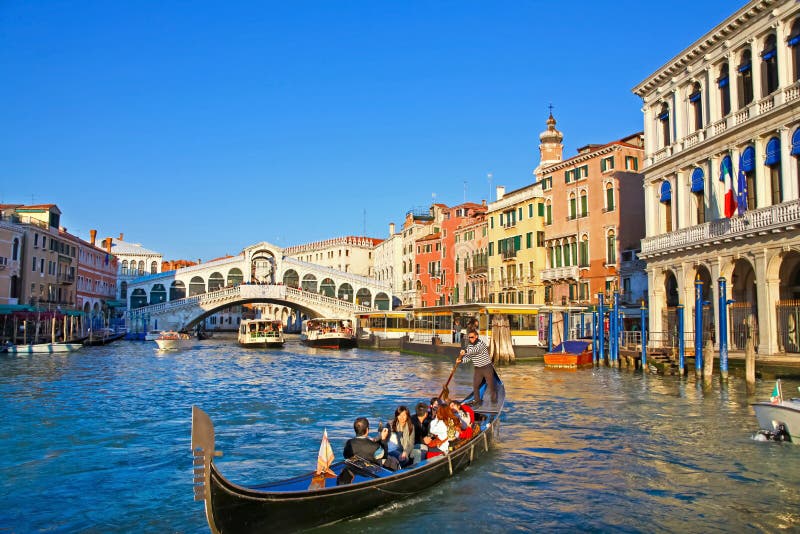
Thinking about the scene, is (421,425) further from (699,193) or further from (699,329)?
(699,193)

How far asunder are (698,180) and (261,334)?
83.4 feet

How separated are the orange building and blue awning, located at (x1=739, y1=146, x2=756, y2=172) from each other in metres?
8.28

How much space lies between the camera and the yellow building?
33219mm

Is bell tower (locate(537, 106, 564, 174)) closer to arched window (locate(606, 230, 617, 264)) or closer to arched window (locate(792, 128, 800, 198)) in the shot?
arched window (locate(606, 230, 617, 264))

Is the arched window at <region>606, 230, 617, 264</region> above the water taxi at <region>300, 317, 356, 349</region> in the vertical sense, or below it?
Answer: above

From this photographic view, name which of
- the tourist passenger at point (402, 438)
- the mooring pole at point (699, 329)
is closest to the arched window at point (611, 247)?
the mooring pole at point (699, 329)

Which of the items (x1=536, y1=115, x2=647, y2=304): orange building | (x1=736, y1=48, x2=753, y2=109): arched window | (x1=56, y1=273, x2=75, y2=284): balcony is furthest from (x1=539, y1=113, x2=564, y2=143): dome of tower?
(x1=56, y1=273, x2=75, y2=284): balcony

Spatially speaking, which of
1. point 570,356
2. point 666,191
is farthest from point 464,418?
point 666,191

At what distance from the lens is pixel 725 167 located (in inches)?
748

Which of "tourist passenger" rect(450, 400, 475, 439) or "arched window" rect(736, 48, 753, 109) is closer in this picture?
"tourist passenger" rect(450, 400, 475, 439)

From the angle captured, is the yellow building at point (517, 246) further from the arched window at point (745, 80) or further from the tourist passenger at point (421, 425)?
the tourist passenger at point (421, 425)

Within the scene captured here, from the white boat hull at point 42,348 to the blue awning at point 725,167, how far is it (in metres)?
27.6

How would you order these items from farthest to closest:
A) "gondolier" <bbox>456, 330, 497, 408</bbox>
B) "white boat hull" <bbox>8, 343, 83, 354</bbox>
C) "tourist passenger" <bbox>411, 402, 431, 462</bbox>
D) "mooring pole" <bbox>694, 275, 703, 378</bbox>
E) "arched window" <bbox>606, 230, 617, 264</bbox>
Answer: "white boat hull" <bbox>8, 343, 83, 354</bbox> < "arched window" <bbox>606, 230, 617, 264</bbox> < "mooring pole" <bbox>694, 275, 703, 378</bbox> < "gondolier" <bbox>456, 330, 497, 408</bbox> < "tourist passenger" <bbox>411, 402, 431, 462</bbox>

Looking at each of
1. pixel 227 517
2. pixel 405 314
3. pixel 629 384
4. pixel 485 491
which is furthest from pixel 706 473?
pixel 405 314
